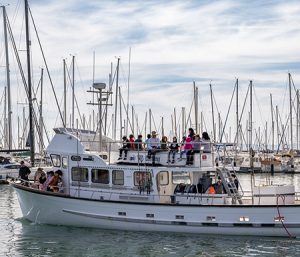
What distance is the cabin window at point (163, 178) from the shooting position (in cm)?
2509

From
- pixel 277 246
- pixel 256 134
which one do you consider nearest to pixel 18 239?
pixel 277 246

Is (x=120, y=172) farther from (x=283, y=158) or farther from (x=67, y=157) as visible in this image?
(x=283, y=158)

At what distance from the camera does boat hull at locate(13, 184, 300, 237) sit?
75.5 feet

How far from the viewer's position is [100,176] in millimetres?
25703

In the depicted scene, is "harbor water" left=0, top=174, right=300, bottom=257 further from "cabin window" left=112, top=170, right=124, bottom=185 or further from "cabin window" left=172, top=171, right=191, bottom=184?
"cabin window" left=172, top=171, right=191, bottom=184

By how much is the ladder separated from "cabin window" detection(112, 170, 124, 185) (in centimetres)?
398

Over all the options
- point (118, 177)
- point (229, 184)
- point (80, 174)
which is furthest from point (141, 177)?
point (229, 184)

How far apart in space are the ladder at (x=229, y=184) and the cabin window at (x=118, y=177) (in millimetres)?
3975

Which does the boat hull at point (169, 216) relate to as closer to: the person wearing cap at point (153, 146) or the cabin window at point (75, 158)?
the cabin window at point (75, 158)

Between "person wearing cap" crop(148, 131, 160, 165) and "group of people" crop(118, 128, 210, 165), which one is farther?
"person wearing cap" crop(148, 131, 160, 165)

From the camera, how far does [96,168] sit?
2573 centimetres

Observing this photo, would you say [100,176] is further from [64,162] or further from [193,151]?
[193,151]

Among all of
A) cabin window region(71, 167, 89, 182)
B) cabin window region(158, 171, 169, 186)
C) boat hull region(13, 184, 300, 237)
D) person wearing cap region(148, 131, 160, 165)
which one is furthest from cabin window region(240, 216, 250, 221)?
cabin window region(71, 167, 89, 182)

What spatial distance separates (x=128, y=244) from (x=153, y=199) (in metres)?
2.48
